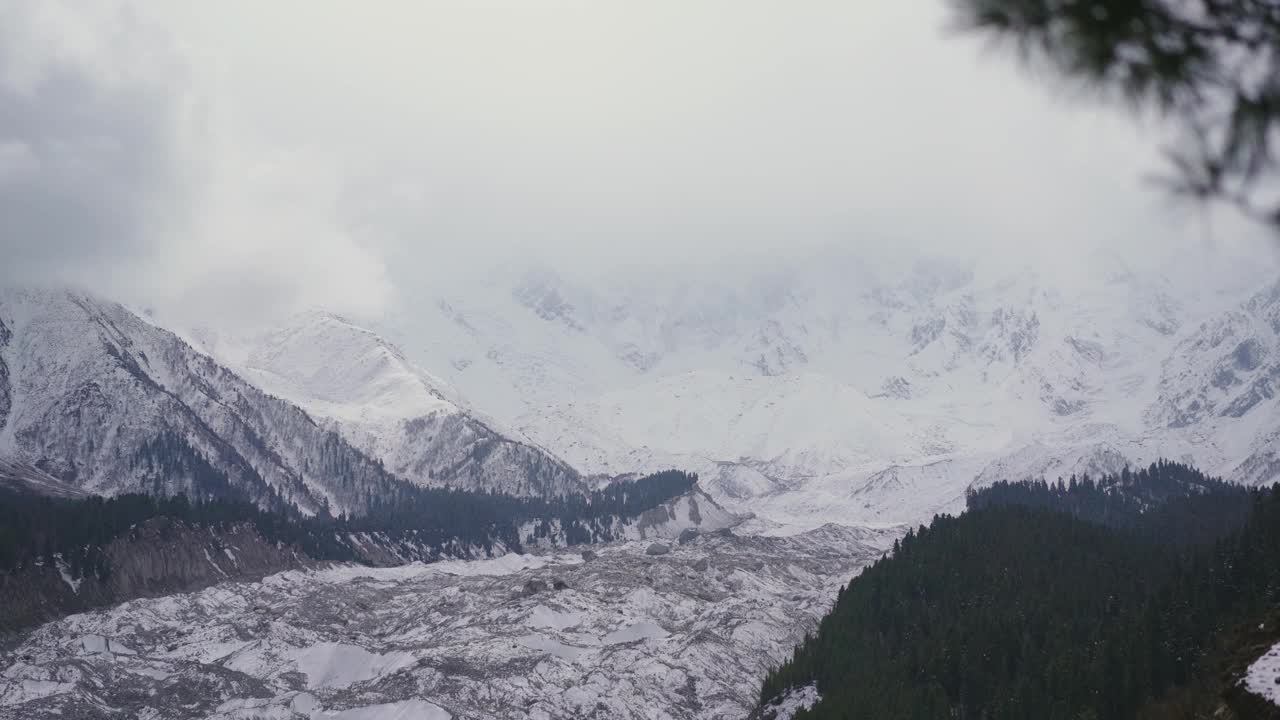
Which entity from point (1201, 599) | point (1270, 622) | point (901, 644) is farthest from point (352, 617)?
point (1270, 622)

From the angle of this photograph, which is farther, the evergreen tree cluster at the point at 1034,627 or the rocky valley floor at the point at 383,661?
the rocky valley floor at the point at 383,661

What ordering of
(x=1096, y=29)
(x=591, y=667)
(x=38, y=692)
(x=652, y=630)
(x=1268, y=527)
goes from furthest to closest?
(x=652, y=630), (x=591, y=667), (x=1268, y=527), (x=38, y=692), (x=1096, y=29)

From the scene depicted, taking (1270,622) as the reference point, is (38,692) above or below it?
above

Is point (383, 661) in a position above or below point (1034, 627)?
above

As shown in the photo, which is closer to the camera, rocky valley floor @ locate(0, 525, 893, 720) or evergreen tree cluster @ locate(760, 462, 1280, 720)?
evergreen tree cluster @ locate(760, 462, 1280, 720)

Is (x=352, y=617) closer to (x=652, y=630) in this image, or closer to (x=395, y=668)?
(x=395, y=668)

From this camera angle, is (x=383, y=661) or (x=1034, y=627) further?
(x=383, y=661)

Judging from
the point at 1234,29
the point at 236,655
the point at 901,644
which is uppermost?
the point at 1234,29

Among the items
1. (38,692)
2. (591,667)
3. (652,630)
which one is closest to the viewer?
(38,692)
